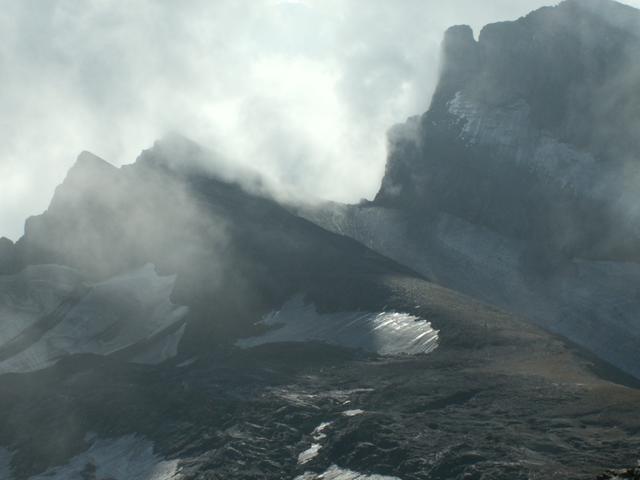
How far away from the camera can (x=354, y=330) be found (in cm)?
17200

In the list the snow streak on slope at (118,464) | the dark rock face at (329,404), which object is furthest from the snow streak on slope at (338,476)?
the snow streak on slope at (118,464)

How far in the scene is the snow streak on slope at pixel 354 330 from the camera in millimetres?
162500

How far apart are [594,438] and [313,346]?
61674 mm

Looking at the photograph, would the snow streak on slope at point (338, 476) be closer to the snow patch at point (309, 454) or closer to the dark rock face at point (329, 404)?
the dark rock face at point (329, 404)

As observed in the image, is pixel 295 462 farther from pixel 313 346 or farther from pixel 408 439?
pixel 313 346

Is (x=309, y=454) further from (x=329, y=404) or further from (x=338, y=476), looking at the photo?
(x=329, y=404)

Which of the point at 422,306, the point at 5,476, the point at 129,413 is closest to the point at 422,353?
the point at 422,306

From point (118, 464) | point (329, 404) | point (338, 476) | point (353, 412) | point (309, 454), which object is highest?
point (329, 404)

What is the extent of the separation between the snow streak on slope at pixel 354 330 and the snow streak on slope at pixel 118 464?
36.9 meters

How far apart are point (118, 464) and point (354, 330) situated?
157 feet

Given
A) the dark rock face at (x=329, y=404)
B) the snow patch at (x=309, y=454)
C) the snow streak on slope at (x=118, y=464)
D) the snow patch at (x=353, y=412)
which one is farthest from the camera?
the snow patch at (x=353, y=412)

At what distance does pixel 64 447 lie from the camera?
147250 millimetres

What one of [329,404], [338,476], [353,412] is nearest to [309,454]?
[338,476]

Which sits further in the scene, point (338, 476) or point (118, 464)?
point (118, 464)
